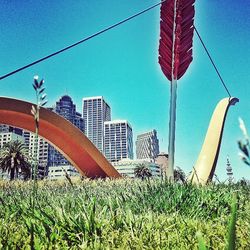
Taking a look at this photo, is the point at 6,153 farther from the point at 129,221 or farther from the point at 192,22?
the point at 129,221

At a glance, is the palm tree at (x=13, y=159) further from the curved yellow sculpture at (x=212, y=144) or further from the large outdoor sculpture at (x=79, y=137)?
the curved yellow sculpture at (x=212, y=144)

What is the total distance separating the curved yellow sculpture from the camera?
41.3 feet

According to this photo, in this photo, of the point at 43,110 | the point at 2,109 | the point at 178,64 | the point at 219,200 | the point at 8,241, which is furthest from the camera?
the point at 43,110

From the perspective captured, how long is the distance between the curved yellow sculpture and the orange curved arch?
824 centimetres

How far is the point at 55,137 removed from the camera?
19.8 m

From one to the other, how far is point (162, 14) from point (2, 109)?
902 cm

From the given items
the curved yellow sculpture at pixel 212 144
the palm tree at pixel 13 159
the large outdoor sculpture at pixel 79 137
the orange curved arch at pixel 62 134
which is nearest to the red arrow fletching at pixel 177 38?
the curved yellow sculpture at pixel 212 144

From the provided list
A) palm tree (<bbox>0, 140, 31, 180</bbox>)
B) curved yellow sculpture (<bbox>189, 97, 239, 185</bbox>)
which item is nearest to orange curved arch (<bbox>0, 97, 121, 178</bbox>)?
curved yellow sculpture (<bbox>189, 97, 239, 185</bbox>)

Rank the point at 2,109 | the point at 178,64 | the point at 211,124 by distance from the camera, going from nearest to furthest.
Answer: the point at 178,64
the point at 211,124
the point at 2,109

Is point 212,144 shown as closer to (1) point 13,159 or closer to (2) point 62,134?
(2) point 62,134

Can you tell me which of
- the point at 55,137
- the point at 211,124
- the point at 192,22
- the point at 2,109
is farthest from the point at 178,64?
the point at 55,137

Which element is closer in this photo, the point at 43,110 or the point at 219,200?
the point at 219,200

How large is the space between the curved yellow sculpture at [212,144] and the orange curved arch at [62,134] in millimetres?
8237

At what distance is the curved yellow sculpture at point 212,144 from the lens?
12.6 meters
